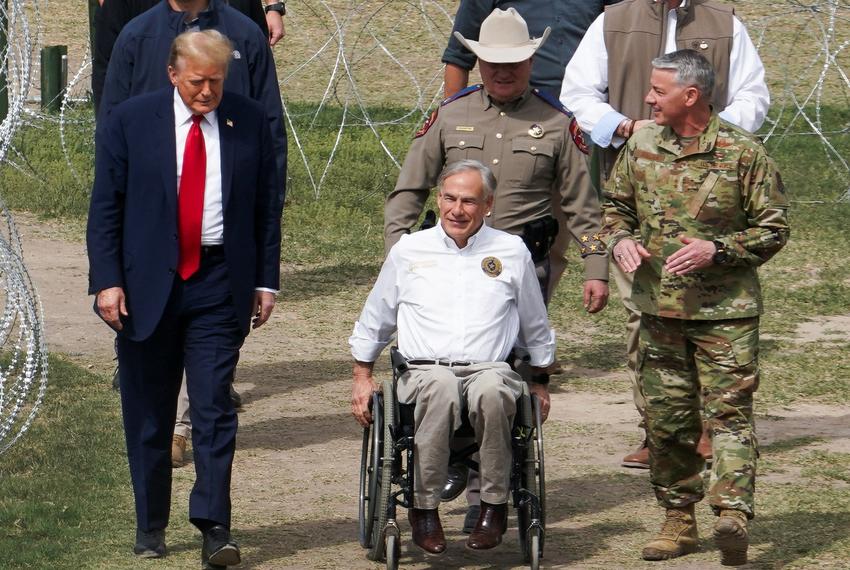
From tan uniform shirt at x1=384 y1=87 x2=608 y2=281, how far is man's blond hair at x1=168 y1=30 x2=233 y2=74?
1.17 metres

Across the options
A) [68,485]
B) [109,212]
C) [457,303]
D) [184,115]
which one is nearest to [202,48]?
[184,115]

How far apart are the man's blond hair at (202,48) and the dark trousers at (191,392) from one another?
0.69m

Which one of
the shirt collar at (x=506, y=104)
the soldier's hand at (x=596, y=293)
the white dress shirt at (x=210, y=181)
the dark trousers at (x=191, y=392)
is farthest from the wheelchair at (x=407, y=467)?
the shirt collar at (x=506, y=104)

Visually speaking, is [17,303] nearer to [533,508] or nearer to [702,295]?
[533,508]

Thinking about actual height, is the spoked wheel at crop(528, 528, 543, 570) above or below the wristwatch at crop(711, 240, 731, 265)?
below

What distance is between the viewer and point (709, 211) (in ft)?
20.0

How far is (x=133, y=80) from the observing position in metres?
7.25

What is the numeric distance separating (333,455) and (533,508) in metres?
2.08

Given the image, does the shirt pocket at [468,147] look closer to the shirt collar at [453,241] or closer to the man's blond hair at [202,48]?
the shirt collar at [453,241]

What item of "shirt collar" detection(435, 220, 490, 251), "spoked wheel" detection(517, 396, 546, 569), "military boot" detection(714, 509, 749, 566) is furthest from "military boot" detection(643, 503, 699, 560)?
"shirt collar" detection(435, 220, 490, 251)

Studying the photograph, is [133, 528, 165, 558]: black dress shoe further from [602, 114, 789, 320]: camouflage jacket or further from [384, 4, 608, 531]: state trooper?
[602, 114, 789, 320]: camouflage jacket

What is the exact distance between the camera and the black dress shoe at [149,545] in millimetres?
6176

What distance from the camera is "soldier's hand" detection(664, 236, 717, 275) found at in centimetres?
596

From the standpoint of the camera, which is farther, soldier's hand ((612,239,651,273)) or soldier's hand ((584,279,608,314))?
soldier's hand ((584,279,608,314))
